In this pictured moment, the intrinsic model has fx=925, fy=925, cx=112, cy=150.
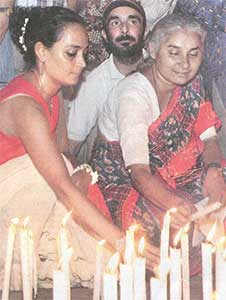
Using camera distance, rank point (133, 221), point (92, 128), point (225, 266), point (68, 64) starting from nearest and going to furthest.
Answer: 1. point (225, 266)
2. point (68, 64)
3. point (133, 221)
4. point (92, 128)

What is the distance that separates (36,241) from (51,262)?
0.16 metres

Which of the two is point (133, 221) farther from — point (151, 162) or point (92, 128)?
point (92, 128)

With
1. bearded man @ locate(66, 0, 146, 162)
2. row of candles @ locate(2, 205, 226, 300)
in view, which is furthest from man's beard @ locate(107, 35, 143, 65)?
row of candles @ locate(2, 205, 226, 300)

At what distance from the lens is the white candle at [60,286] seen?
7.86 feet

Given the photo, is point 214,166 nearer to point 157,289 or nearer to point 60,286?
point 157,289

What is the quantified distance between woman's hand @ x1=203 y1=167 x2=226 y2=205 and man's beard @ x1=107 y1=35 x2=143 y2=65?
40.6 inches

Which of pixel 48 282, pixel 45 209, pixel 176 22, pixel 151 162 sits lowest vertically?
pixel 48 282

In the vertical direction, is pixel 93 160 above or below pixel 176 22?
below

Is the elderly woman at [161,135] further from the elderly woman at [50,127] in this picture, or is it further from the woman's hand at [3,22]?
the woman's hand at [3,22]

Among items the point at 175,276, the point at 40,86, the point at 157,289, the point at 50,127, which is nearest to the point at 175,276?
the point at 175,276

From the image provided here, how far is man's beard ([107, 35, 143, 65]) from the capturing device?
19.3 ft

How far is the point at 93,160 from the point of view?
546cm

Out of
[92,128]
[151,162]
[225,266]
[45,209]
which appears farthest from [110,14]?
[225,266]

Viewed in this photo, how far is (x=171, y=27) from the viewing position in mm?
5164
